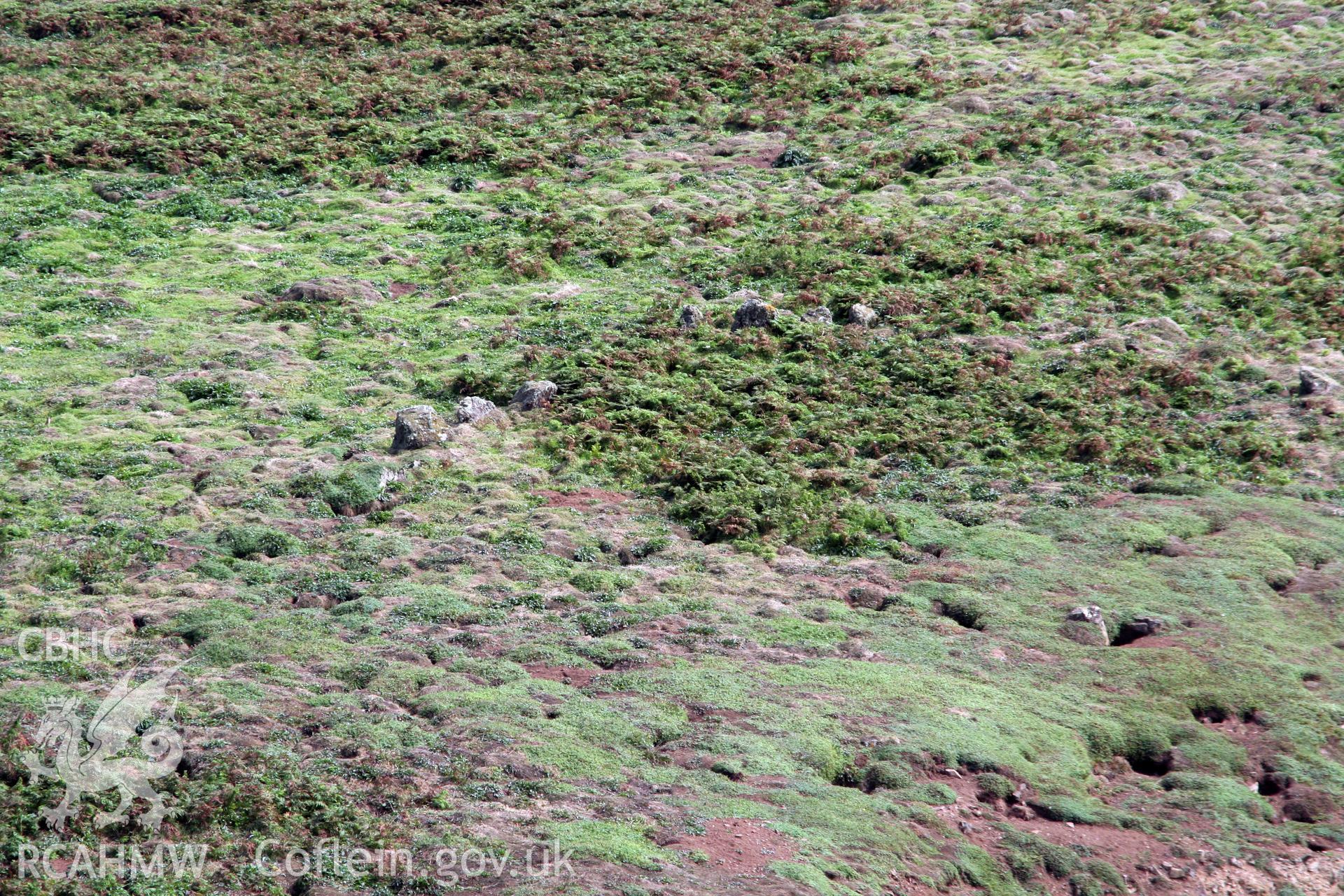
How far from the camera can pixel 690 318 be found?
26.6 m

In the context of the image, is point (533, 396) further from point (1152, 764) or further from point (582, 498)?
point (1152, 764)

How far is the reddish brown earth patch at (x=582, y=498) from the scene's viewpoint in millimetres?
20734

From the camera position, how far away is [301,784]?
12.8 metres

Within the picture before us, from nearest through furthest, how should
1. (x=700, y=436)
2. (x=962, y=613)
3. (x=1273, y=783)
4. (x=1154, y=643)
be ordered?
(x=1273, y=783), (x=1154, y=643), (x=962, y=613), (x=700, y=436)

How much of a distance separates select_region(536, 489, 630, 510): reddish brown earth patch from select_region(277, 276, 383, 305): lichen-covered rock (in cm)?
896

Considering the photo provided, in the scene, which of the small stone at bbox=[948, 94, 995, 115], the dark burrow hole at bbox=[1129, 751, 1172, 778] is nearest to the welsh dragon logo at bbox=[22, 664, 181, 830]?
the dark burrow hole at bbox=[1129, 751, 1172, 778]

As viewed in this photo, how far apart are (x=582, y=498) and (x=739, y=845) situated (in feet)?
30.8

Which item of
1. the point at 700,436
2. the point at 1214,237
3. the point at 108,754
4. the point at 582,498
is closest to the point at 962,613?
the point at 700,436

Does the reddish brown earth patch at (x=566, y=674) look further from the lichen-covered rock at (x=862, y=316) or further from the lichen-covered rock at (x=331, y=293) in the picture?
the lichen-covered rock at (x=331, y=293)

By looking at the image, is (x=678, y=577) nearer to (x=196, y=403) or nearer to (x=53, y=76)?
(x=196, y=403)

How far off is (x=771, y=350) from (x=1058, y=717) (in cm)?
1193

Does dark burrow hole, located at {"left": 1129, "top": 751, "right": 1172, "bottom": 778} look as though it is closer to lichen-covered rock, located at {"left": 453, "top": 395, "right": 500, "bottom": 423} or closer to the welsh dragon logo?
the welsh dragon logo

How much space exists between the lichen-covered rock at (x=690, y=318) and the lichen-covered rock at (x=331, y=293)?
279 inches

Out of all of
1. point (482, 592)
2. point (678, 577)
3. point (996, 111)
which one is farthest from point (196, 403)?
point (996, 111)
